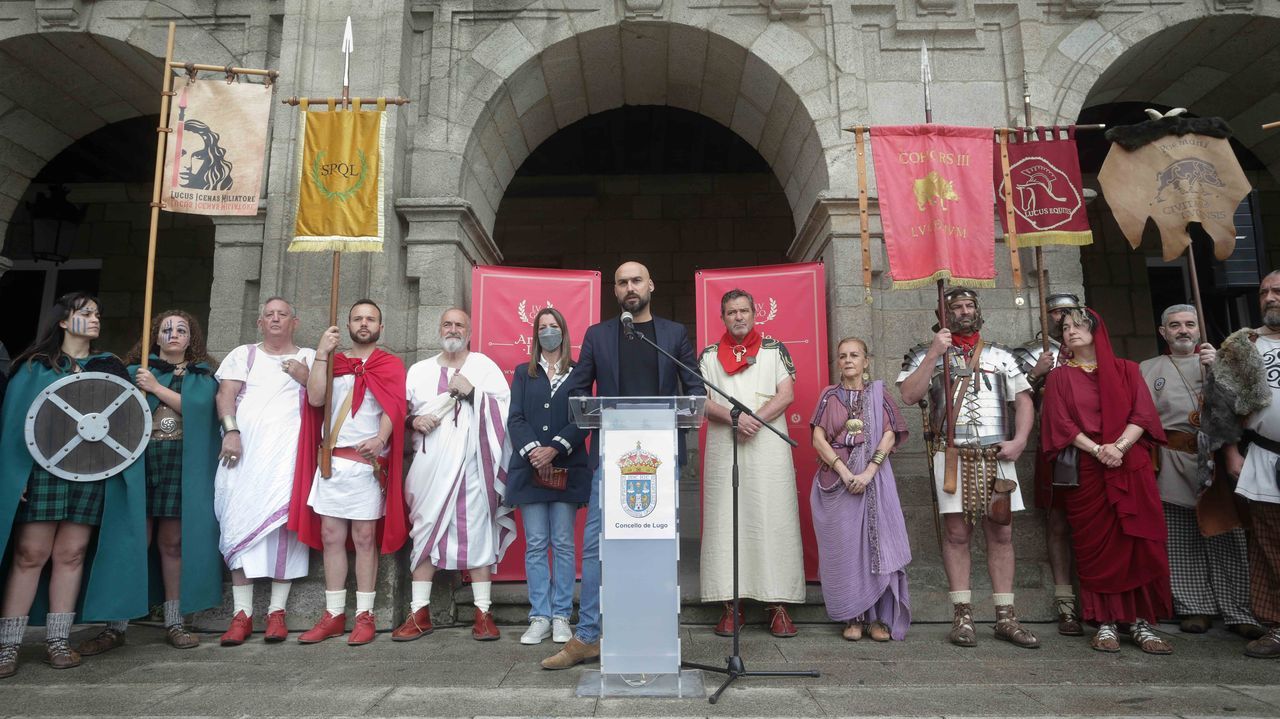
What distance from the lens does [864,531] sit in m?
4.12

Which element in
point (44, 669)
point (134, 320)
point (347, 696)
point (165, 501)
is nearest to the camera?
point (347, 696)

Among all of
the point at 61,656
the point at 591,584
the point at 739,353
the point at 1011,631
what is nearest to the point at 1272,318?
the point at 1011,631

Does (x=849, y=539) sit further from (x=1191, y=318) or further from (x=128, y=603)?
(x=128, y=603)

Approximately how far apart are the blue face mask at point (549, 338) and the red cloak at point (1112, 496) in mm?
2635

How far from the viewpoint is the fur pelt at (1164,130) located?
182 inches

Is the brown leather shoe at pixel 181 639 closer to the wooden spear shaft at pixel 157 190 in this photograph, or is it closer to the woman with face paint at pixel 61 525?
the woman with face paint at pixel 61 525

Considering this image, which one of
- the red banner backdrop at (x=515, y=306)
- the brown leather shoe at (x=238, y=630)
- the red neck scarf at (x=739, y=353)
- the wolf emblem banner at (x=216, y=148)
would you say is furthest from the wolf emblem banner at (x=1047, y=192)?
the brown leather shoe at (x=238, y=630)

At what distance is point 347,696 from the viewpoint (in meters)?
3.02

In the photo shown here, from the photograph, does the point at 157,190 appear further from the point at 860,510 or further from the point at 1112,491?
the point at 1112,491

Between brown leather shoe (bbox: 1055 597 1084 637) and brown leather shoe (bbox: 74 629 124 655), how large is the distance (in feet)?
16.0

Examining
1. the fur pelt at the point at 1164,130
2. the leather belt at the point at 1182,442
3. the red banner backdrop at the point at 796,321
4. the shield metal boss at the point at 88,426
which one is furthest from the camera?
the red banner backdrop at the point at 796,321

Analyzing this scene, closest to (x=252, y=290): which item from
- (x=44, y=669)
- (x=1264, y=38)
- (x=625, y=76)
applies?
(x=44, y=669)

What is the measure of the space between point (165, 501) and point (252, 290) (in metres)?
1.65

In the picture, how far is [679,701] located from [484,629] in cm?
159
